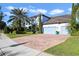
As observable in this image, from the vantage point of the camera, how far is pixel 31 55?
→ 3.92 m

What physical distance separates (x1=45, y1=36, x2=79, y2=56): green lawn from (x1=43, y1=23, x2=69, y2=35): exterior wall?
0.48 ft

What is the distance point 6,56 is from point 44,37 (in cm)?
62

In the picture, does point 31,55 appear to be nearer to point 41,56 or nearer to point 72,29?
point 41,56

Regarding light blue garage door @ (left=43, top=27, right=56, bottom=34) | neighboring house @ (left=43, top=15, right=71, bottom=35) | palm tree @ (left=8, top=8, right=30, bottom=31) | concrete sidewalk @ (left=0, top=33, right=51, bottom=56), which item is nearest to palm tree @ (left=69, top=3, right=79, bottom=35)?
neighboring house @ (left=43, top=15, right=71, bottom=35)

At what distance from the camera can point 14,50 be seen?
3979 mm

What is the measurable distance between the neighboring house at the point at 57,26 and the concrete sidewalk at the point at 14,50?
350 millimetres

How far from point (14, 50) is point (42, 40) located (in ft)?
1.43

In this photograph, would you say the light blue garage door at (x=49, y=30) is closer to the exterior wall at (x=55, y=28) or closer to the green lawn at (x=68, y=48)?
the exterior wall at (x=55, y=28)

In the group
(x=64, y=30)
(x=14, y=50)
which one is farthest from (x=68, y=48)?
(x=14, y=50)

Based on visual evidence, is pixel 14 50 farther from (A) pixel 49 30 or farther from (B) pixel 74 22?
(B) pixel 74 22

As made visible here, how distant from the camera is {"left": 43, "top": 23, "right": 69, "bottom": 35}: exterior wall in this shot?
4027mm

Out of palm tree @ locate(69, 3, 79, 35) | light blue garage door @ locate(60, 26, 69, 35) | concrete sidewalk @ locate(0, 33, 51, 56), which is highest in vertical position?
palm tree @ locate(69, 3, 79, 35)

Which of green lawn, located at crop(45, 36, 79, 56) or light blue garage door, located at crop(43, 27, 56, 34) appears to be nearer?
green lawn, located at crop(45, 36, 79, 56)

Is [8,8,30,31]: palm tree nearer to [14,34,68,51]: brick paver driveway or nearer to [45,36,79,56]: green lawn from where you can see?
[14,34,68,51]: brick paver driveway
